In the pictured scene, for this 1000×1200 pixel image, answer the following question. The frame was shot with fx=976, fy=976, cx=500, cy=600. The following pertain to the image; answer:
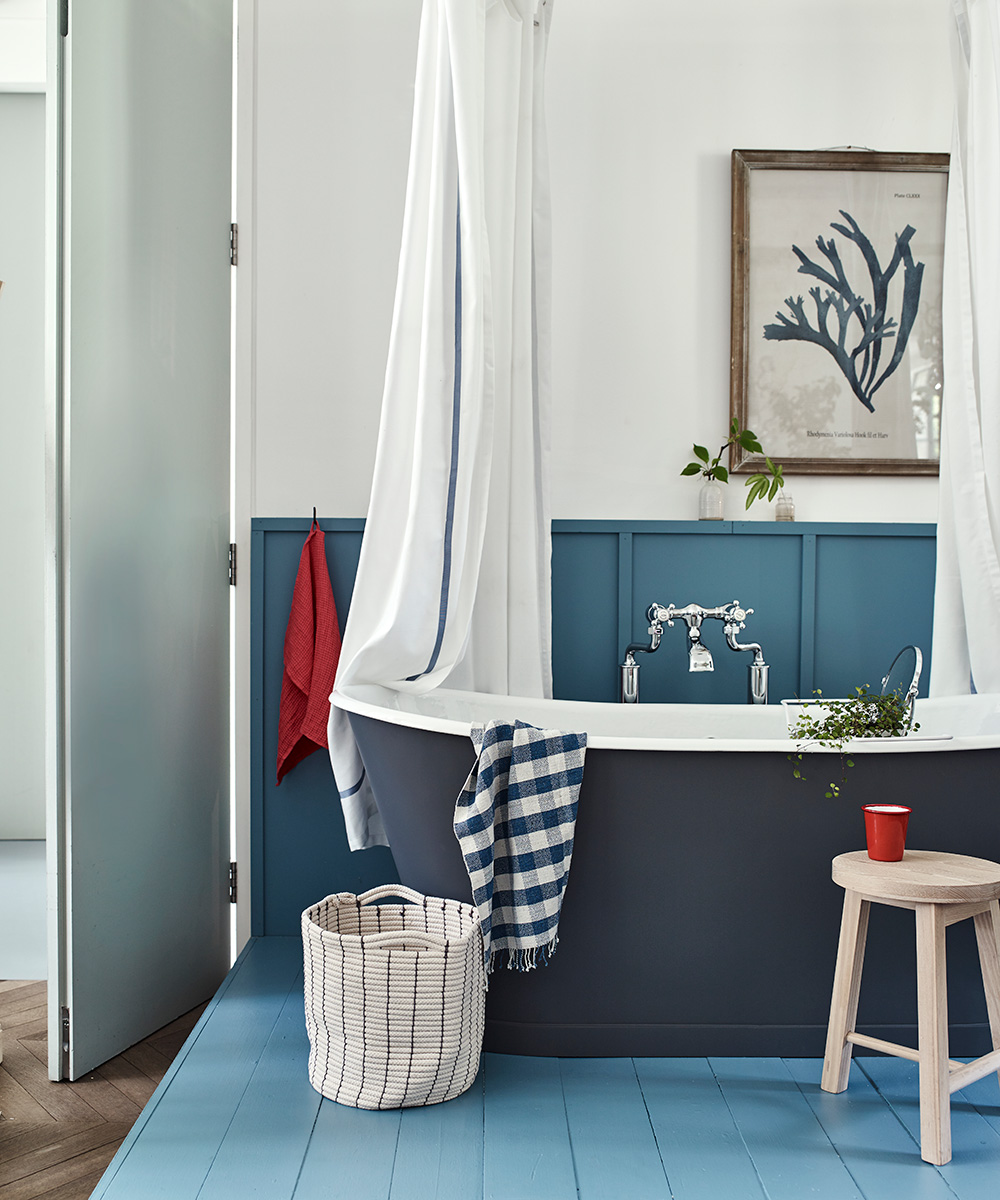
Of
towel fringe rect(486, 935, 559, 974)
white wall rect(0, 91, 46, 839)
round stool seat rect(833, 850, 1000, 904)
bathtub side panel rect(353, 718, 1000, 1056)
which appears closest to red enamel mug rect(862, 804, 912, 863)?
round stool seat rect(833, 850, 1000, 904)

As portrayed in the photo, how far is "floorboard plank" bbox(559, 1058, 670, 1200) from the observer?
1.57m

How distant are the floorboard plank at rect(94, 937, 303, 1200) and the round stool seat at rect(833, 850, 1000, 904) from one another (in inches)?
47.2

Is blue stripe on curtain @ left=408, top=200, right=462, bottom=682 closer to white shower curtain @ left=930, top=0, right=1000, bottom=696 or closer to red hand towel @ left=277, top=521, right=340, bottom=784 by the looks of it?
red hand towel @ left=277, top=521, right=340, bottom=784

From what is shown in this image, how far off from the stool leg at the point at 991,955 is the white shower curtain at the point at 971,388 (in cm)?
90

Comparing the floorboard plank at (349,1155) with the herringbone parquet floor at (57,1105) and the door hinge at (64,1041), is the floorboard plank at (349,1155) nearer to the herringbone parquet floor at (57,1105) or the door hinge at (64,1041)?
the herringbone parquet floor at (57,1105)

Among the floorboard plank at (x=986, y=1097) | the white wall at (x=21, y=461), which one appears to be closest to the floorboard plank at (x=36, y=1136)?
the floorboard plank at (x=986, y=1097)

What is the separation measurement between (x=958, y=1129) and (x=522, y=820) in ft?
3.14

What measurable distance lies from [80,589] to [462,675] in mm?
901

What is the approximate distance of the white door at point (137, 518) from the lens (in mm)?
2057

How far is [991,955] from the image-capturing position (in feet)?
5.85

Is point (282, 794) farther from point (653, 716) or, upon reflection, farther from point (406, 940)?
point (653, 716)

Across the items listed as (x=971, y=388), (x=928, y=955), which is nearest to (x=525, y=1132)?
(x=928, y=955)

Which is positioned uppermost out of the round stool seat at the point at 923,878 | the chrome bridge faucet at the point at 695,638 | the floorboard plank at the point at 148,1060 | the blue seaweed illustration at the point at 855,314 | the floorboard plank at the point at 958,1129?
the blue seaweed illustration at the point at 855,314

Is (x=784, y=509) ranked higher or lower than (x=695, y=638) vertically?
higher
